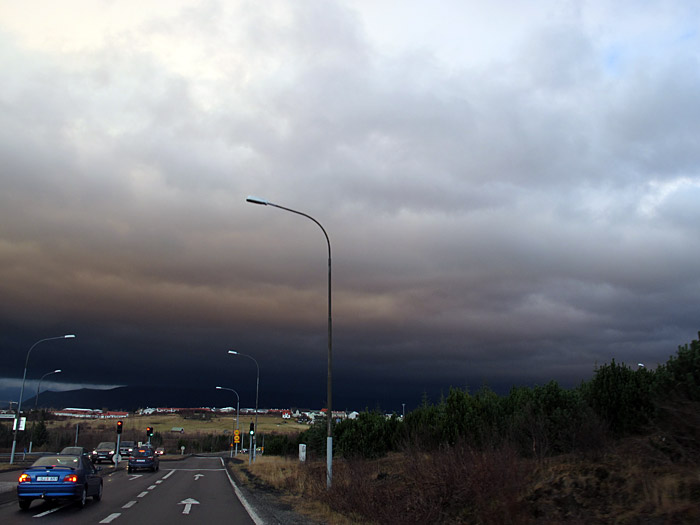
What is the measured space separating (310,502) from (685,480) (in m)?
12.6

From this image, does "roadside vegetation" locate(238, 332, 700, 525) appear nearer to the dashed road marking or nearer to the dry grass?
the dry grass

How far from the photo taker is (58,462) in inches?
702

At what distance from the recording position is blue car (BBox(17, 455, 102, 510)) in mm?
16594

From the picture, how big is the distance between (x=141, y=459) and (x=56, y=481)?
26.2 m

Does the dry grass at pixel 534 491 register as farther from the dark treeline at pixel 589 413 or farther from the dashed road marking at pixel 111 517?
the dashed road marking at pixel 111 517

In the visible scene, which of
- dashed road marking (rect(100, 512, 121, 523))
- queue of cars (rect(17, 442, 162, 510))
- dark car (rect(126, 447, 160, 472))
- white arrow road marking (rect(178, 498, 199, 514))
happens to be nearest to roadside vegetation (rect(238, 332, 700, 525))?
white arrow road marking (rect(178, 498, 199, 514))

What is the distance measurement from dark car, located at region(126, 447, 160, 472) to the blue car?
2414cm

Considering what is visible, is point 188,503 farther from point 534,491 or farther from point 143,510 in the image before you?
point 534,491

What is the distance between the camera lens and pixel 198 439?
141250 millimetres

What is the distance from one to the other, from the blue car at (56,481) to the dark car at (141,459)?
79.2 ft

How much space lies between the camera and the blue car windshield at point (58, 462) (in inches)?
691

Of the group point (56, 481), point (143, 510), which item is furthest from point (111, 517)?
point (56, 481)

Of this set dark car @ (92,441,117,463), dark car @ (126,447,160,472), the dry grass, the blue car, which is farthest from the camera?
dark car @ (92,441,117,463)

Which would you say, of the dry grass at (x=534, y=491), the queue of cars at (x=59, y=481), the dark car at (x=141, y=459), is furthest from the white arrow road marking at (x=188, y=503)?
the dark car at (x=141, y=459)
